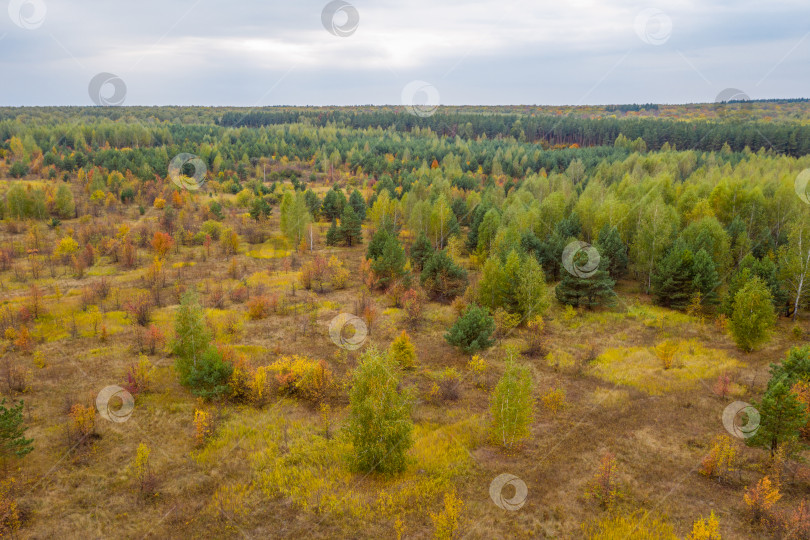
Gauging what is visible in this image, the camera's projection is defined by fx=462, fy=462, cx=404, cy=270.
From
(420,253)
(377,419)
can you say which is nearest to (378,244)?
(420,253)

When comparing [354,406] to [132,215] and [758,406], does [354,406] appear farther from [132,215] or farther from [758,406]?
[132,215]

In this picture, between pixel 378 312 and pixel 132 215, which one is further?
pixel 132 215

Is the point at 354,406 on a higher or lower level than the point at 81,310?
higher

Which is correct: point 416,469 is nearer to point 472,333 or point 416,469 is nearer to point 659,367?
point 472,333

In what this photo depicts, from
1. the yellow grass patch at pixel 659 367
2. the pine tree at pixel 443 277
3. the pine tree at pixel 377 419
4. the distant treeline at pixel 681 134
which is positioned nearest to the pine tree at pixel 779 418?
the yellow grass patch at pixel 659 367

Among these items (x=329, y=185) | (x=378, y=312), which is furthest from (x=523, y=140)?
(x=378, y=312)

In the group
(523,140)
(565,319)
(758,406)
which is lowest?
(565,319)

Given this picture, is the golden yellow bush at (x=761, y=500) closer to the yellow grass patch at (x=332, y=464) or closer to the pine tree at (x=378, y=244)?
the yellow grass patch at (x=332, y=464)
